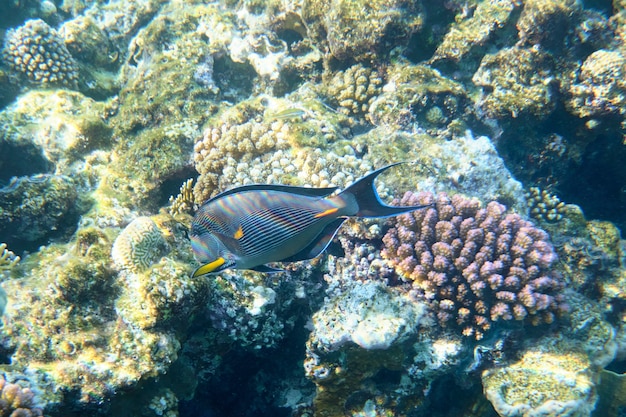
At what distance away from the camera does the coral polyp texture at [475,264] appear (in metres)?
3.44

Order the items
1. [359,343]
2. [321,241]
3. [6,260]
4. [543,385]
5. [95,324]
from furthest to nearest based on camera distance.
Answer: [6,260]
[543,385]
[359,343]
[95,324]
[321,241]

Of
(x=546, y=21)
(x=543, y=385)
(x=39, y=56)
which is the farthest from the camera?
(x=39, y=56)

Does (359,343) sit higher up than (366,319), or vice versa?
(366,319)

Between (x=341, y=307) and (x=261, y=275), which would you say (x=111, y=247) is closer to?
(x=261, y=275)

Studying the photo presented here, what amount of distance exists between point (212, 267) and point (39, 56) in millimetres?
7347

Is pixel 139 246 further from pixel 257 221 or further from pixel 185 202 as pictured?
pixel 257 221

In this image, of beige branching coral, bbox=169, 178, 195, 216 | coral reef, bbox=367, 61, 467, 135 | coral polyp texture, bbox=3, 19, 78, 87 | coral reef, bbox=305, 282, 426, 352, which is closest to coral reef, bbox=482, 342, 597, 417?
coral reef, bbox=305, 282, 426, 352

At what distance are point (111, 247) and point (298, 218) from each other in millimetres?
2200

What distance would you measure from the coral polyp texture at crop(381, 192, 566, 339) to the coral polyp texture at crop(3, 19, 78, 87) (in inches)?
278

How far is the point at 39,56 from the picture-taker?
6.59 metres

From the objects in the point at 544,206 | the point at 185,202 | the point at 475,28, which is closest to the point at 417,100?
the point at 475,28

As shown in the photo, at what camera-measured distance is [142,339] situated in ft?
9.09

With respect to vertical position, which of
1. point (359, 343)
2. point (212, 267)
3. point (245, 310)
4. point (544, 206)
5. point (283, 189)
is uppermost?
point (544, 206)

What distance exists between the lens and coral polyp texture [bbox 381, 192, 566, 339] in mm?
3441
